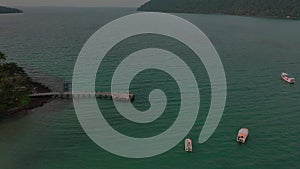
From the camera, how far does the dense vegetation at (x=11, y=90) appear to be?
51.1 meters

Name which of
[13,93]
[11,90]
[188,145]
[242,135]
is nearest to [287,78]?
[242,135]

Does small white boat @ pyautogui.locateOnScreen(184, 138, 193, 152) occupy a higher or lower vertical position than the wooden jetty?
lower

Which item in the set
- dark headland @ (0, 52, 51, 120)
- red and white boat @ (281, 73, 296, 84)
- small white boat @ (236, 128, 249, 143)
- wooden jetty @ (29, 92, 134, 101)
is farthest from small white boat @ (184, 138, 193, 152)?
red and white boat @ (281, 73, 296, 84)

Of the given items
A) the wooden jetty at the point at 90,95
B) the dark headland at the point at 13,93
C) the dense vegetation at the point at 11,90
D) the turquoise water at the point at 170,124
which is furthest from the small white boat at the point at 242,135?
the dense vegetation at the point at 11,90

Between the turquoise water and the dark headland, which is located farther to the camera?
the dark headland

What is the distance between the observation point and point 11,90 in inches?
2060

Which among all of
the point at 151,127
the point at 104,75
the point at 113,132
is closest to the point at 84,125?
the point at 113,132

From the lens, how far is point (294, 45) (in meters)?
124

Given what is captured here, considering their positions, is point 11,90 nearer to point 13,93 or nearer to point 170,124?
point 13,93

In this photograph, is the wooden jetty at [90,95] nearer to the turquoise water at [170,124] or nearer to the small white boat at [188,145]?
the turquoise water at [170,124]

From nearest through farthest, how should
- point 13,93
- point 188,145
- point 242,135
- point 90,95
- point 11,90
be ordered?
point 188,145, point 242,135, point 11,90, point 13,93, point 90,95

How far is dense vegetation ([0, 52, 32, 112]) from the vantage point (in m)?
51.1

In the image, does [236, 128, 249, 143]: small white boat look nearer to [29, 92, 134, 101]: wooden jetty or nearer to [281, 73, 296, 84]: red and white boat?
[29, 92, 134, 101]: wooden jetty

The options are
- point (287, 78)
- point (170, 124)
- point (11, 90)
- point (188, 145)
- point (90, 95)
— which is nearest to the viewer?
point (188, 145)
